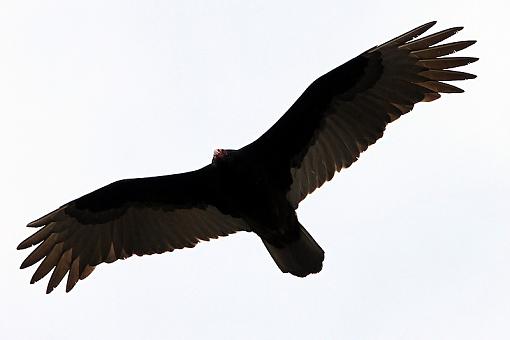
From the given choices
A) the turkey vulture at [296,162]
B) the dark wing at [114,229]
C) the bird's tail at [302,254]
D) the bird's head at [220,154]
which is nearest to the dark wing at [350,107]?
the turkey vulture at [296,162]

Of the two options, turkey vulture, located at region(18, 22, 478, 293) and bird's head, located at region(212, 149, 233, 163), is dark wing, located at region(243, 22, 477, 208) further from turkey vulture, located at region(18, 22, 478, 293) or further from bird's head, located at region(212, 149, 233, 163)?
bird's head, located at region(212, 149, 233, 163)

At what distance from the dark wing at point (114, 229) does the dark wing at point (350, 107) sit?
45.1 inches

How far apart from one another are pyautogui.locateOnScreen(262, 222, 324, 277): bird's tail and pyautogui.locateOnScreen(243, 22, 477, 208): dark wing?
360 millimetres

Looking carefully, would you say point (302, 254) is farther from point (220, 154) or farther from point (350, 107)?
point (350, 107)

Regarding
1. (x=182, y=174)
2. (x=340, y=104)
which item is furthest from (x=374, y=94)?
(x=182, y=174)

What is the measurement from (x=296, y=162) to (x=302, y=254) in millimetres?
931

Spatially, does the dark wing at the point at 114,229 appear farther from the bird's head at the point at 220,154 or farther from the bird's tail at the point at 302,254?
the bird's head at the point at 220,154

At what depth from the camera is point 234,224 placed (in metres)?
12.4

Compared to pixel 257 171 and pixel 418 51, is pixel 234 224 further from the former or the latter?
pixel 418 51

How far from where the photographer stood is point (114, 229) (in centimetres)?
1275

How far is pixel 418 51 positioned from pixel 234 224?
2.58 meters

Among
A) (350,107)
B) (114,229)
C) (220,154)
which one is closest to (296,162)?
(350,107)

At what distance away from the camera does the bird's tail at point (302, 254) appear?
1189 cm

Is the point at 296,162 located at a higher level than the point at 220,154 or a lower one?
lower
